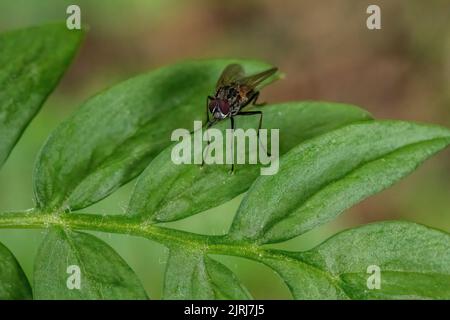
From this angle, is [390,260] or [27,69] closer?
[390,260]

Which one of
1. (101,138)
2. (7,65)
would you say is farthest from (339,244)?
(7,65)

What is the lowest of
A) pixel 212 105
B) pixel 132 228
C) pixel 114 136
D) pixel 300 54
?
pixel 132 228

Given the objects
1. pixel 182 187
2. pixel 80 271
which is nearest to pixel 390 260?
pixel 182 187

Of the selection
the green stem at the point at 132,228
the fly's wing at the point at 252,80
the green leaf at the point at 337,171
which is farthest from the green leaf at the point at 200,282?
the fly's wing at the point at 252,80

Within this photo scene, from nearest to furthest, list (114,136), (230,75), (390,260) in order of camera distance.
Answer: (390,260)
(114,136)
(230,75)

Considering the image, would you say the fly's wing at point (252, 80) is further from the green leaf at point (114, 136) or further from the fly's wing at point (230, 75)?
the green leaf at point (114, 136)

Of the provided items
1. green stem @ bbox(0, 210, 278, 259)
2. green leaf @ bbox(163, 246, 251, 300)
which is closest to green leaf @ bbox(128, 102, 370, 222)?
green stem @ bbox(0, 210, 278, 259)

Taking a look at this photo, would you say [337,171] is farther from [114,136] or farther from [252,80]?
[252,80]
